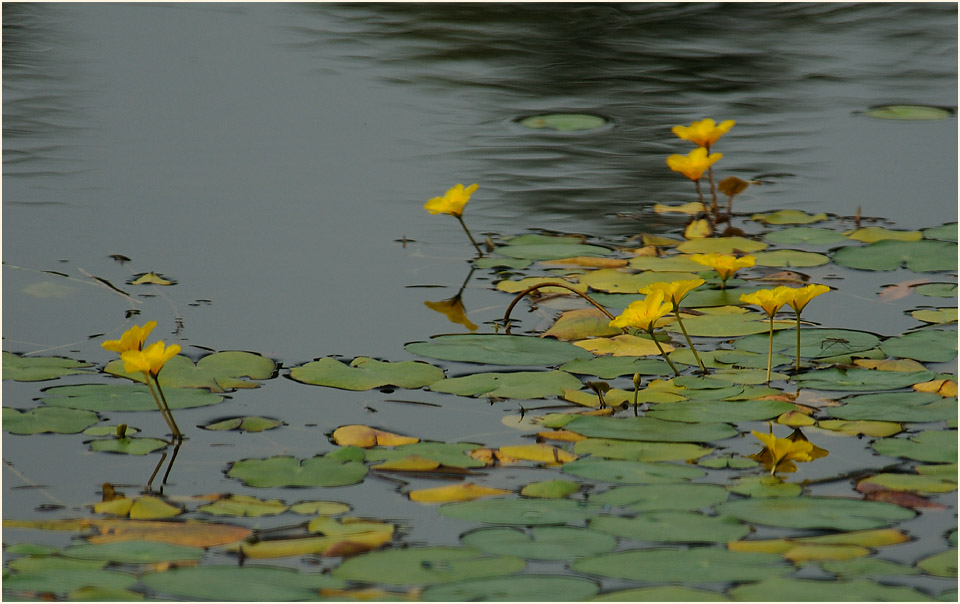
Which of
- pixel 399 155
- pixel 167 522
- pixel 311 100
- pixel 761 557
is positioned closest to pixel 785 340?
pixel 761 557

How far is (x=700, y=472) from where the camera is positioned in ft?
5.12

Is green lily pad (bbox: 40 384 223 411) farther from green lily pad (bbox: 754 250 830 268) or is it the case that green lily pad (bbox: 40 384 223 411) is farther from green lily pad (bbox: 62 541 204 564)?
green lily pad (bbox: 754 250 830 268)

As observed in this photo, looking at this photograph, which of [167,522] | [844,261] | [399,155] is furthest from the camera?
[399,155]

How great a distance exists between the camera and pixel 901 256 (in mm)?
2555

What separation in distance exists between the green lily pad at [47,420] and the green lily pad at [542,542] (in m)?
Result: 0.71

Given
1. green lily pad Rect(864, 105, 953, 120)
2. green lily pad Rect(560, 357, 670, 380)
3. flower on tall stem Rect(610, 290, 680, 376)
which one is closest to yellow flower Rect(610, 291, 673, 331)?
flower on tall stem Rect(610, 290, 680, 376)

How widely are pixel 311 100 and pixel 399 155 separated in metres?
0.80

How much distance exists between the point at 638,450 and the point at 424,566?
1.54 ft

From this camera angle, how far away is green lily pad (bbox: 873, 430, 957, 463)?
1602 mm

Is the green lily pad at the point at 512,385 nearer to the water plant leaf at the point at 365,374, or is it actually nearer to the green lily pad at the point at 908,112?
the water plant leaf at the point at 365,374

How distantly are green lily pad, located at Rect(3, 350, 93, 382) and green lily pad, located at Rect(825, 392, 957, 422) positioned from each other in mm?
1359

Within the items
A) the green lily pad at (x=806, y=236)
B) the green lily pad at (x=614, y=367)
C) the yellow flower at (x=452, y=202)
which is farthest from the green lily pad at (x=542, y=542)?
the green lily pad at (x=806, y=236)

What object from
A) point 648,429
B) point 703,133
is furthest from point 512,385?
point 703,133

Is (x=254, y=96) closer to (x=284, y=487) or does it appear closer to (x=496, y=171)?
(x=496, y=171)
